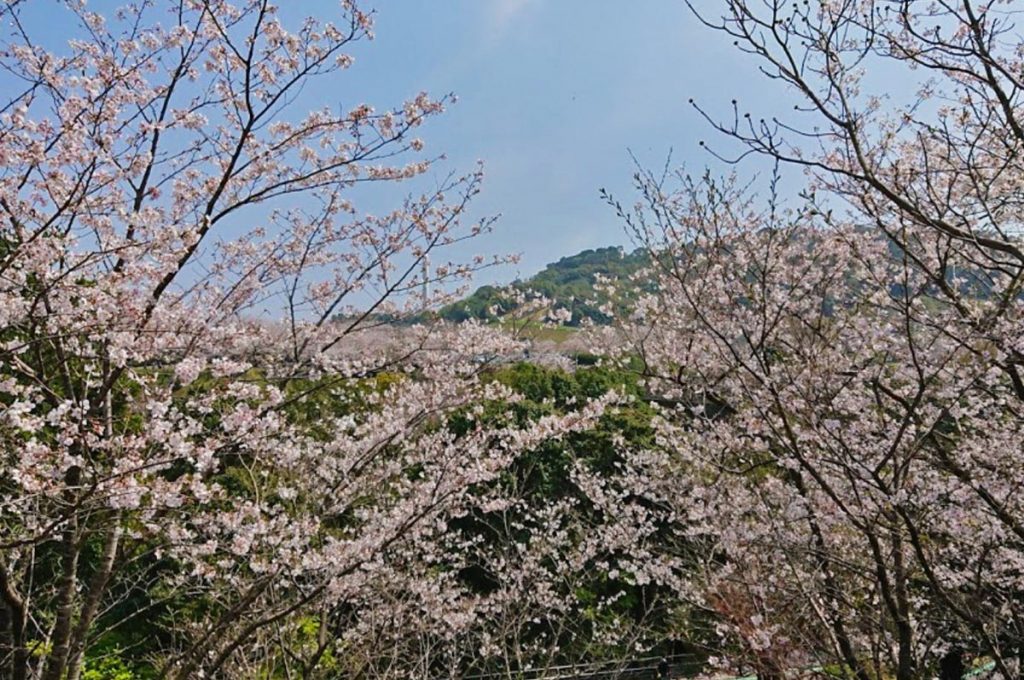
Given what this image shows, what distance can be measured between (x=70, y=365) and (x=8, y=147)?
57.9 inches

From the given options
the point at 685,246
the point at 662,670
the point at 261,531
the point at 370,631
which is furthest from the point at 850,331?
the point at 662,670

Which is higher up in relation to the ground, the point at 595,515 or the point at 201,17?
the point at 201,17

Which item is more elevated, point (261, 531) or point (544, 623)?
point (261, 531)

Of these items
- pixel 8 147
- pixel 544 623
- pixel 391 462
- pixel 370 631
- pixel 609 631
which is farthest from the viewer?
pixel 544 623

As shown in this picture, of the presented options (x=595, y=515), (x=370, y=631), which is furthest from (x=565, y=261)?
(x=370, y=631)

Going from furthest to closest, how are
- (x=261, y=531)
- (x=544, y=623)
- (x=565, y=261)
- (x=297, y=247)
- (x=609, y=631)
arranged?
1. (x=565, y=261)
2. (x=544, y=623)
3. (x=609, y=631)
4. (x=297, y=247)
5. (x=261, y=531)

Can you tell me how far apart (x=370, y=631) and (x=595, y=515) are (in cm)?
Answer: 535

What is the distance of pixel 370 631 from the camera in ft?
25.5

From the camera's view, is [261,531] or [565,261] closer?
[261,531]

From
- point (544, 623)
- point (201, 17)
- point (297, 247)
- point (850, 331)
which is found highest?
point (201, 17)

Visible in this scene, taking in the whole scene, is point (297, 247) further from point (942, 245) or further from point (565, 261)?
point (565, 261)

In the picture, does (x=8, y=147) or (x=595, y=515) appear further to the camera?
(x=595, y=515)

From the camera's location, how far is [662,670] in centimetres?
1155

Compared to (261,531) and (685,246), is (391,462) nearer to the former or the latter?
(261,531)
